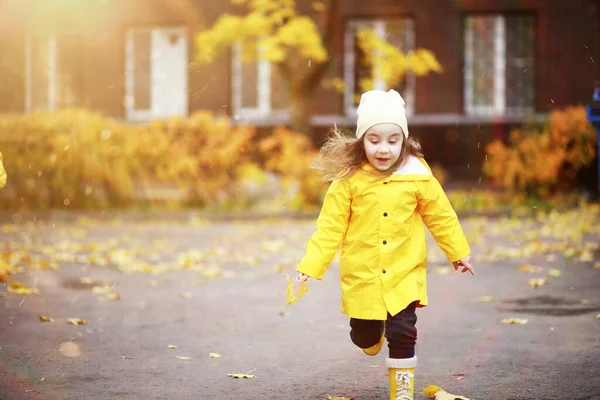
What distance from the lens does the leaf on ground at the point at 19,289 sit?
8.00m

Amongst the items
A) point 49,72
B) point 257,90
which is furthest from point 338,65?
point 49,72

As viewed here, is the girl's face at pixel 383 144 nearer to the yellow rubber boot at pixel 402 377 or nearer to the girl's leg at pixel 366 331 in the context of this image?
the girl's leg at pixel 366 331

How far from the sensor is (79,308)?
7246 millimetres

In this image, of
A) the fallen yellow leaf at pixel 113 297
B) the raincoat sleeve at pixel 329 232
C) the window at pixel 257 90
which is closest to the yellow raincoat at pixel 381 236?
the raincoat sleeve at pixel 329 232

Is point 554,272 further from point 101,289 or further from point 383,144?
point 383,144

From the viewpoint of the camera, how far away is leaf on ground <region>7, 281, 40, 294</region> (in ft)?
26.2

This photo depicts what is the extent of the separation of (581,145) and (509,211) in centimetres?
248

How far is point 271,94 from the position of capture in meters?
20.3

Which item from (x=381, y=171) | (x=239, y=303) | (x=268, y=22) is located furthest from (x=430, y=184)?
(x=268, y=22)

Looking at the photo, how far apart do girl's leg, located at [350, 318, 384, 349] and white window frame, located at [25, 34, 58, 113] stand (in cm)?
1742

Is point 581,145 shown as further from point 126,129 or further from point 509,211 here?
point 126,129

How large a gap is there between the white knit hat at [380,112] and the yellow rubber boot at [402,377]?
3.26 ft

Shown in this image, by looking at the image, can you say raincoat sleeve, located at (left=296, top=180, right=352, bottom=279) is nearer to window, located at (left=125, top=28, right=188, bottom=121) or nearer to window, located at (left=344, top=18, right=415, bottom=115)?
window, located at (left=344, top=18, right=415, bottom=115)

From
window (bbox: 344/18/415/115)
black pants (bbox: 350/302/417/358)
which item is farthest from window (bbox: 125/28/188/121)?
black pants (bbox: 350/302/417/358)
